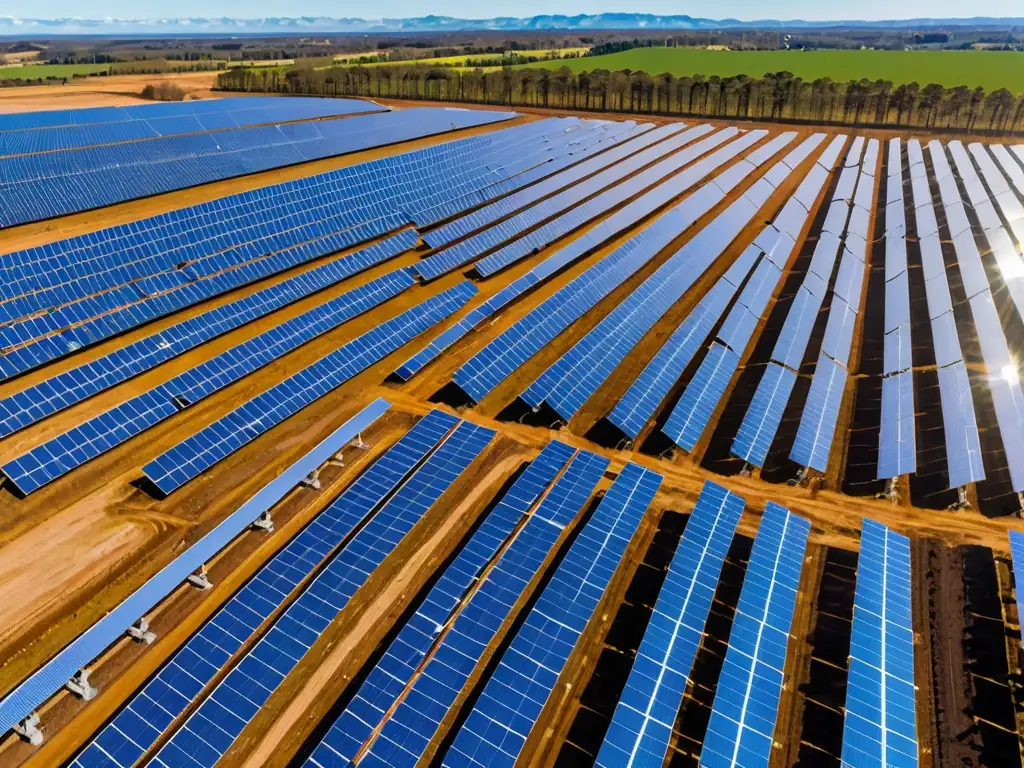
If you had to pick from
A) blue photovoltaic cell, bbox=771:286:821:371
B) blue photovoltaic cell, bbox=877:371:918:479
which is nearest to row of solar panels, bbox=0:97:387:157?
blue photovoltaic cell, bbox=771:286:821:371

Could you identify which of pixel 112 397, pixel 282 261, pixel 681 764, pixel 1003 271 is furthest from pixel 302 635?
pixel 1003 271

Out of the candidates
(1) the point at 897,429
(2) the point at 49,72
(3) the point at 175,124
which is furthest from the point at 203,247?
(2) the point at 49,72

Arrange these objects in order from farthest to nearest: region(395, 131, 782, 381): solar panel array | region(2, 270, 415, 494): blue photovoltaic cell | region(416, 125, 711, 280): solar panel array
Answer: region(416, 125, 711, 280): solar panel array < region(395, 131, 782, 381): solar panel array < region(2, 270, 415, 494): blue photovoltaic cell

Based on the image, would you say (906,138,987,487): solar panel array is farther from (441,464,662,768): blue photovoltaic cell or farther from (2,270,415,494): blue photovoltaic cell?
(2,270,415,494): blue photovoltaic cell

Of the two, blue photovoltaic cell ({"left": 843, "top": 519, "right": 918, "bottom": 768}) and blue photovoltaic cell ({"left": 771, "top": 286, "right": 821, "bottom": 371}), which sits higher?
blue photovoltaic cell ({"left": 771, "top": 286, "right": 821, "bottom": 371})

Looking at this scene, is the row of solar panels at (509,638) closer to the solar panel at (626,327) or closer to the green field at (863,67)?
the solar panel at (626,327)

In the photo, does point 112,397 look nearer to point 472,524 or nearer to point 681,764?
point 472,524
